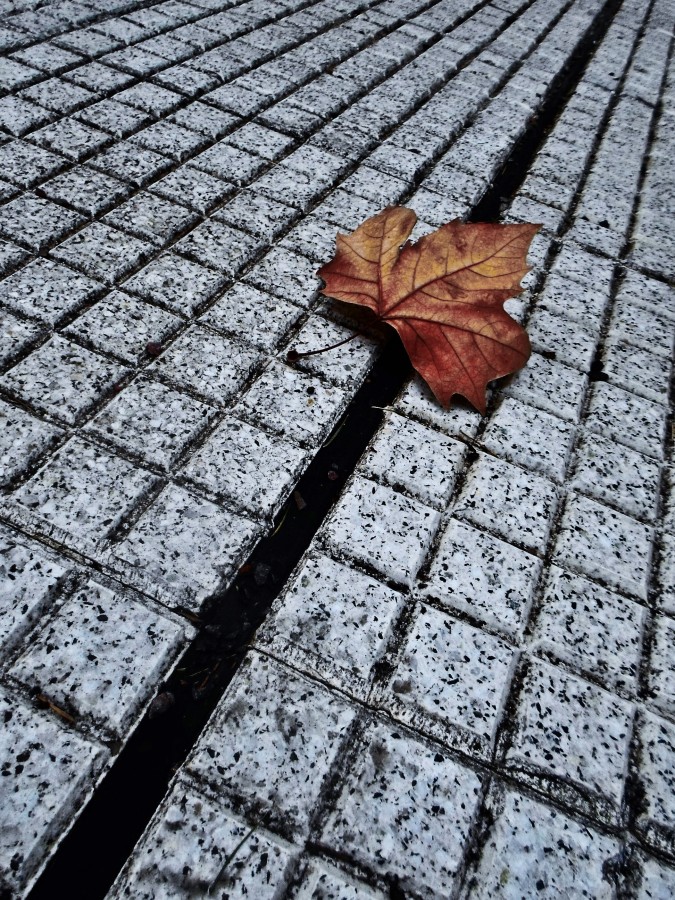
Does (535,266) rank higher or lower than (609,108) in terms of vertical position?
lower

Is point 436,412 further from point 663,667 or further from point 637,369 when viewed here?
point 663,667

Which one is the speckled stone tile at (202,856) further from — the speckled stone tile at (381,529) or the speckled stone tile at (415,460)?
the speckled stone tile at (415,460)

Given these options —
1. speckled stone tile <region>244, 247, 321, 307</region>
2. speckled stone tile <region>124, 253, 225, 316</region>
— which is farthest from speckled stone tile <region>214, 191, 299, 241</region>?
speckled stone tile <region>124, 253, 225, 316</region>

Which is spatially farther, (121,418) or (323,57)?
(323,57)

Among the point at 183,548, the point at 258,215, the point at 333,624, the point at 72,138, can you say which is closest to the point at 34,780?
the point at 183,548

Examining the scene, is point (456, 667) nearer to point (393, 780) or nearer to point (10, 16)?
point (393, 780)

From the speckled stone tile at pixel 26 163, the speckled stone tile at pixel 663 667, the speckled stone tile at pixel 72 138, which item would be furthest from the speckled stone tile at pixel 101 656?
the speckled stone tile at pixel 72 138

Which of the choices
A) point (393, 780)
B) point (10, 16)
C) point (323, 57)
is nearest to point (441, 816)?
point (393, 780)
